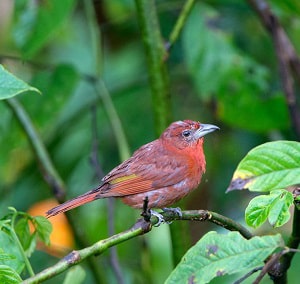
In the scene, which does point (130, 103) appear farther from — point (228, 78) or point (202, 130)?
point (202, 130)

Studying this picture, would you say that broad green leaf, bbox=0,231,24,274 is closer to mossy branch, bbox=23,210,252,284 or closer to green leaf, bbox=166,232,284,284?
mossy branch, bbox=23,210,252,284

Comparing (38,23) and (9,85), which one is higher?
(9,85)

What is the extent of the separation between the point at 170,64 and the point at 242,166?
10.4 ft

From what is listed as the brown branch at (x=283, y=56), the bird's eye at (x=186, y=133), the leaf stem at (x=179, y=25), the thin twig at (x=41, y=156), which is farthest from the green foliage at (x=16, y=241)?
the brown branch at (x=283, y=56)

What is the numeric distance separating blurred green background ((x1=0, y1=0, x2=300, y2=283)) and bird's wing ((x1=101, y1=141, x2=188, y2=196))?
252mm

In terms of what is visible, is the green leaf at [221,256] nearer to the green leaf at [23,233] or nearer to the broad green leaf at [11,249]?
the broad green leaf at [11,249]

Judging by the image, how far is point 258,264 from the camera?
82.0 inches

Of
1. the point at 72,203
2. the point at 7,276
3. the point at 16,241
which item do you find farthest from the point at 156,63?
the point at 7,276

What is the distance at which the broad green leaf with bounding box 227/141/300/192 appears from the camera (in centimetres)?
237

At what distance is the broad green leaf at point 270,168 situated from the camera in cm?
237

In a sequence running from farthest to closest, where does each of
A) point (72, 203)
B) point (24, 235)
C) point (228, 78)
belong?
point (228, 78), point (72, 203), point (24, 235)

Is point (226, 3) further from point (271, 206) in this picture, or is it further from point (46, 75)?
point (271, 206)

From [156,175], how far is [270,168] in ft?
4.51

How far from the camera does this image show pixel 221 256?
2.16m
